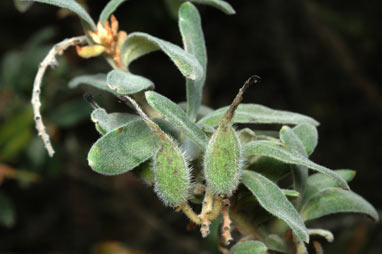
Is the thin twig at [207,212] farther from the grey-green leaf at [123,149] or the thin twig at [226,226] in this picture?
the grey-green leaf at [123,149]

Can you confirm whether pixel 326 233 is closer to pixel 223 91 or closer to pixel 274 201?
pixel 274 201

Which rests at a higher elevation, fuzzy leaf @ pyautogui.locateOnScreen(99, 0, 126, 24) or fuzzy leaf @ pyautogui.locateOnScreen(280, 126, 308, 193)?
fuzzy leaf @ pyautogui.locateOnScreen(99, 0, 126, 24)

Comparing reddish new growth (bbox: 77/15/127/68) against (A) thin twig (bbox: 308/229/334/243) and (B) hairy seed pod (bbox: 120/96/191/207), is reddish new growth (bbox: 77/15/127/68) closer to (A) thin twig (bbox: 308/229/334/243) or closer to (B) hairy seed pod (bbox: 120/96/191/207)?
(B) hairy seed pod (bbox: 120/96/191/207)

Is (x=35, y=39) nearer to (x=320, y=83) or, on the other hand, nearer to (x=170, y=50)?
(x=170, y=50)

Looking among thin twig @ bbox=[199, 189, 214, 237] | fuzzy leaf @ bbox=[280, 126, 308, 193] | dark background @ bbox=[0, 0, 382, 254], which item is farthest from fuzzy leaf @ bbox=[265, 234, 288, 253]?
dark background @ bbox=[0, 0, 382, 254]

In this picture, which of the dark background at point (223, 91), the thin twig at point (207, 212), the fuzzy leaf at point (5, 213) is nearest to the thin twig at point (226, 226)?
the thin twig at point (207, 212)

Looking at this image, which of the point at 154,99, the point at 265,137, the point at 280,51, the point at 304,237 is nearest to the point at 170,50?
the point at 154,99

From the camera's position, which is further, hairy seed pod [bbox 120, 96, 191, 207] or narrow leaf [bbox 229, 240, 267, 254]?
narrow leaf [bbox 229, 240, 267, 254]
